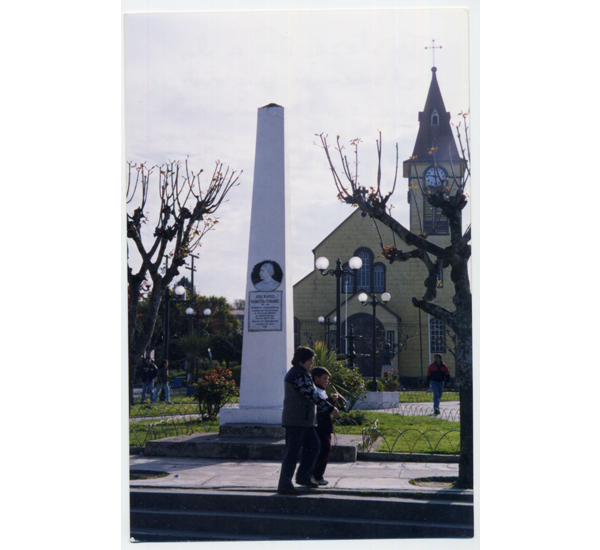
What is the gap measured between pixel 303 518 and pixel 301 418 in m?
0.97

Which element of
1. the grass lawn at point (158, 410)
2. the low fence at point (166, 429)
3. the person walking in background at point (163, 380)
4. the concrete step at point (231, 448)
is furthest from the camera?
the person walking in background at point (163, 380)

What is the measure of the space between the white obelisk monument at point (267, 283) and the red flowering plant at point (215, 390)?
6.30 feet

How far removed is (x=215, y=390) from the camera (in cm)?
1224

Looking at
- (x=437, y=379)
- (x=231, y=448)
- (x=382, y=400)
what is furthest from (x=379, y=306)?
(x=231, y=448)

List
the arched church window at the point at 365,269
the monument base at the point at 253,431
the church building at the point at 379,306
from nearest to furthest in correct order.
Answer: the monument base at the point at 253,431 → the church building at the point at 379,306 → the arched church window at the point at 365,269

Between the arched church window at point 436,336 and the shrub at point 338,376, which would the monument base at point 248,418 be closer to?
the shrub at point 338,376

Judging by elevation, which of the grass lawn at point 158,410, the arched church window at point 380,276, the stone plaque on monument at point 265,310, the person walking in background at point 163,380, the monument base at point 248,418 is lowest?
the grass lawn at point 158,410

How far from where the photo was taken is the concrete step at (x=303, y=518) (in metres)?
6.16

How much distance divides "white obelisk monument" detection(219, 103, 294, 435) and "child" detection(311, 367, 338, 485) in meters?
2.92

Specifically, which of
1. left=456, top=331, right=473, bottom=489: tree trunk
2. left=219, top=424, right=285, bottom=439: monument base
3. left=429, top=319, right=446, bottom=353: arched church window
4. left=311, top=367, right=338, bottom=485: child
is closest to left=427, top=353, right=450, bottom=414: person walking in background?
left=219, top=424, right=285, bottom=439: monument base

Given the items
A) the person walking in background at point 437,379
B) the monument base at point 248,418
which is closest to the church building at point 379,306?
the person walking in background at point 437,379

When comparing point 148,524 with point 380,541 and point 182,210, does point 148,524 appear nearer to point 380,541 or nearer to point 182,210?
point 380,541

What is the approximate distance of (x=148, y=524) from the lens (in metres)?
6.53

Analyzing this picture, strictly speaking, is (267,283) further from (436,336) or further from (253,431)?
(436,336)
